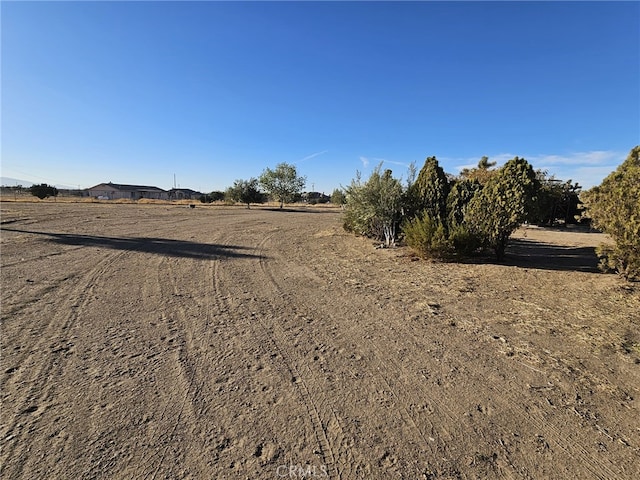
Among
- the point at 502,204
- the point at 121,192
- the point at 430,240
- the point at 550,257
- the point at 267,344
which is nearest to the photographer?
the point at 267,344

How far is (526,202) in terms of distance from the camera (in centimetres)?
725

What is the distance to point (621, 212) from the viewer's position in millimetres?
5703

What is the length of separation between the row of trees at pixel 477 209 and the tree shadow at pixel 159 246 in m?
4.24

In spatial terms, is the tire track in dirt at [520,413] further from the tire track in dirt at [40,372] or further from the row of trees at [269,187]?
the row of trees at [269,187]

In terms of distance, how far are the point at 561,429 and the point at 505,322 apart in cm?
210

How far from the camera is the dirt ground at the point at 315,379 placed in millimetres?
2059

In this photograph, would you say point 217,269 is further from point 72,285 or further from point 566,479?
point 566,479

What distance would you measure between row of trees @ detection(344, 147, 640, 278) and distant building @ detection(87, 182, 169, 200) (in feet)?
315

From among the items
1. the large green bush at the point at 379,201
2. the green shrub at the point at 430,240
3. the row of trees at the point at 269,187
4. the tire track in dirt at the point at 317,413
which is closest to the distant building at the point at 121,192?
the row of trees at the point at 269,187

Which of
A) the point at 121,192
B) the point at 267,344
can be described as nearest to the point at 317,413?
the point at 267,344

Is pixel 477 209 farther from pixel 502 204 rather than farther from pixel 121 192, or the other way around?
pixel 121 192

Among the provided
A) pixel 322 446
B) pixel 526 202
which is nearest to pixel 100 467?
pixel 322 446

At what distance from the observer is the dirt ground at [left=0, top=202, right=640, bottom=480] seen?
6.75 feet

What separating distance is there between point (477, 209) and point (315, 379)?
6.74 meters
